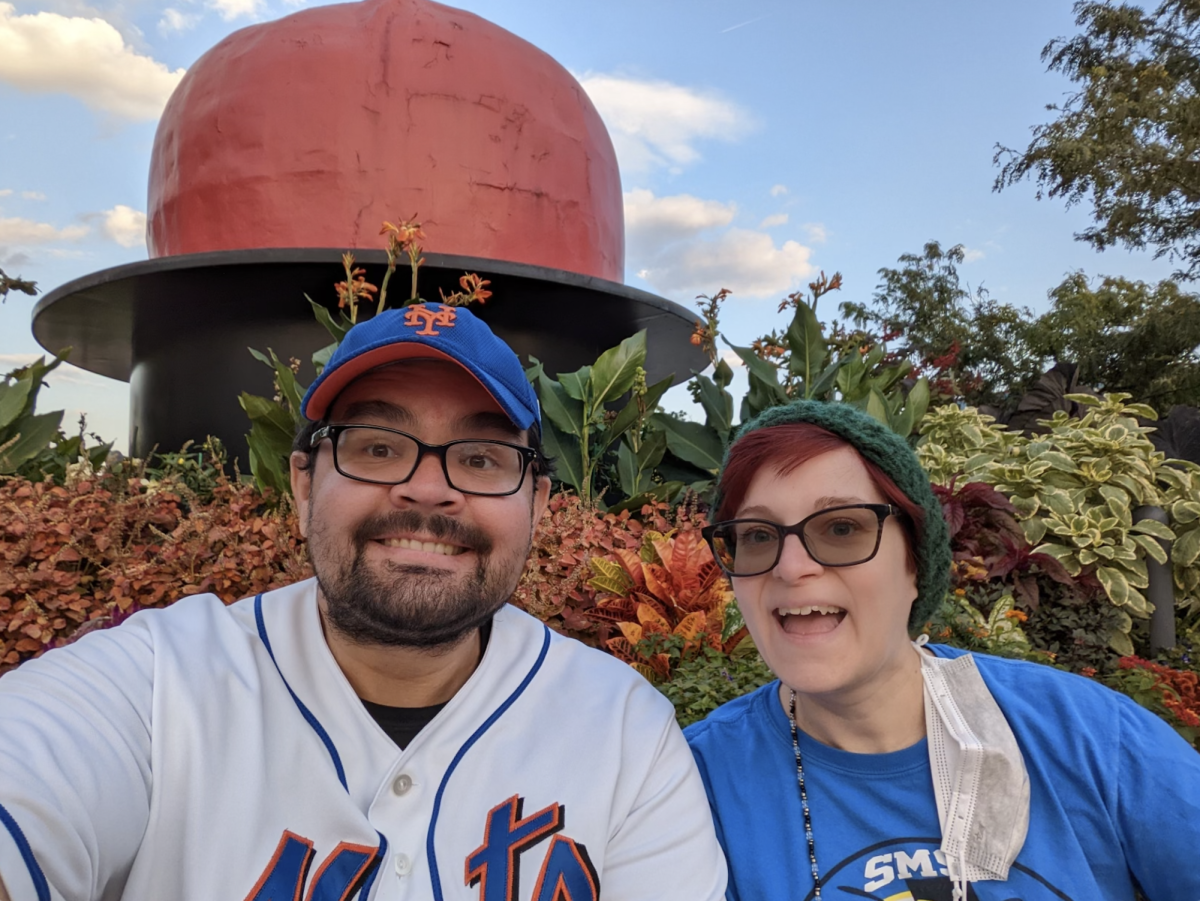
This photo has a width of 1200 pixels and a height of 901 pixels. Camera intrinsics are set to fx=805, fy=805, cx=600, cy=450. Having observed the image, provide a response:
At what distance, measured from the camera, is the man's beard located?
5.03 feet

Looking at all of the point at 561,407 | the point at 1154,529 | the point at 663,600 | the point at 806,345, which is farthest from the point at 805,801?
the point at 1154,529

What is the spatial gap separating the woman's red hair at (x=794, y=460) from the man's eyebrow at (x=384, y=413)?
0.68 meters

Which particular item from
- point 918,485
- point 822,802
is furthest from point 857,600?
point 822,802

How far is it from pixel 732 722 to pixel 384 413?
1.00m

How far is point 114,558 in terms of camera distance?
3496 mm

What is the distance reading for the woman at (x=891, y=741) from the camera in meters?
1.41

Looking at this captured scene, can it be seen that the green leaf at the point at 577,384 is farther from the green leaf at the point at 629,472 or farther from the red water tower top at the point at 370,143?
the red water tower top at the point at 370,143

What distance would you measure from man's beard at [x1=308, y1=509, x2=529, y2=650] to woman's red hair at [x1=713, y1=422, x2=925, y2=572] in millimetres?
512

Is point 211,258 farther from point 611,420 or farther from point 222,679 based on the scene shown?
point 222,679

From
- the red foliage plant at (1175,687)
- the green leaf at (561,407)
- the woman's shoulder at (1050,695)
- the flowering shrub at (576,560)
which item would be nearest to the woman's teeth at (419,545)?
the woman's shoulder at (1050,695)

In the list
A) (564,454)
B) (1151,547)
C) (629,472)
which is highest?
A: (564,454)

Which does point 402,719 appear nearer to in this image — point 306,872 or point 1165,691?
point 306,872

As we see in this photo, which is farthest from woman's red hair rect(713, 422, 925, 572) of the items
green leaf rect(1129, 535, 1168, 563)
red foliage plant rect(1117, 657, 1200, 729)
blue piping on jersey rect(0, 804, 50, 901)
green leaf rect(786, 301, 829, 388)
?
green leaf rect(1129, 535, 1168, 563)

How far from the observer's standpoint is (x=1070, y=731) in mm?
1501
